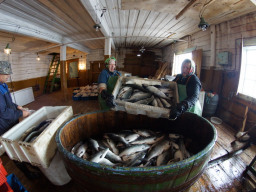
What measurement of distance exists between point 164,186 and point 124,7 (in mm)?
4400

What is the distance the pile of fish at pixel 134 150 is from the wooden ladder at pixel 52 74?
11.7m

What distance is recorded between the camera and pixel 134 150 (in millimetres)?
1785

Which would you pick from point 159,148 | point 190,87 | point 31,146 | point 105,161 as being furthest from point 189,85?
point 31,146

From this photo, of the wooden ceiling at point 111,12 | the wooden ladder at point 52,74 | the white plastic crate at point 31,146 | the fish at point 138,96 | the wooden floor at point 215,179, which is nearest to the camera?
the white plastic crate at point 31,146

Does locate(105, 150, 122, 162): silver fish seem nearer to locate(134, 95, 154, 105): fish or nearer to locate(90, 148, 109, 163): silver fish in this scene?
locate(90, 148, 109, 163): silver fish

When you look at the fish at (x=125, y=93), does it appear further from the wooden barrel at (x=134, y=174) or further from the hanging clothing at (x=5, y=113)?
the hanging clothing at (x=5, y=113)

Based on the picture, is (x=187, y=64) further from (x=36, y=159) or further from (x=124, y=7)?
(x=36, y=159)

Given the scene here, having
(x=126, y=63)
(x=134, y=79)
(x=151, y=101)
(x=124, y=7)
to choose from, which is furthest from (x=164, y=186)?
(x=126, y=63)

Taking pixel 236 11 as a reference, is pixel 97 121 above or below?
below

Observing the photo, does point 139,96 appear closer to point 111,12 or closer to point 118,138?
point 118,138

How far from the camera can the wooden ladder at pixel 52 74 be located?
37.2ft

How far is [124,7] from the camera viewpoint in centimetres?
361

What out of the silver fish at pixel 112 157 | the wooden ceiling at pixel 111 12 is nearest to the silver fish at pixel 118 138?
the silver fish at pixel 112 157

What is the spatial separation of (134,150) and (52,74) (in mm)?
13497
